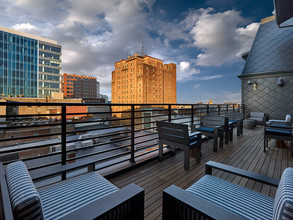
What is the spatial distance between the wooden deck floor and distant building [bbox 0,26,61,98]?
52.8 meters

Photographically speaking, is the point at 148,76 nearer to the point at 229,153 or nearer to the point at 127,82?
the point at 127,82

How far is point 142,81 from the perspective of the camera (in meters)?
52.6

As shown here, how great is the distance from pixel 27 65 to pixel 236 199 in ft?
192

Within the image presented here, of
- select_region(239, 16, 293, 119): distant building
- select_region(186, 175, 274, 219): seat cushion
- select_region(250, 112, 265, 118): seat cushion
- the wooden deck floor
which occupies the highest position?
select_region(239, 16, 293, 119): distant building

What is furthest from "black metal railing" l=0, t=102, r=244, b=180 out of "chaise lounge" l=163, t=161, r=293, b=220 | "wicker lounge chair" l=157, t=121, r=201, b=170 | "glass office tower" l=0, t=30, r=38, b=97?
"glass office tower" l=0, t=30, r=38, b=97

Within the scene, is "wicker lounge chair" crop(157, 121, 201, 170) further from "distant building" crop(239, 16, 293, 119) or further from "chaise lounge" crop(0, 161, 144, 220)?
"distant building" crop(239, 16, 293, 119)

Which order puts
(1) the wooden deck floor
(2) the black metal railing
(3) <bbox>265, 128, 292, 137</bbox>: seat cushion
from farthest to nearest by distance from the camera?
1. (3) <bbox>265, 128, 292, 137</bbox>: seat cushion
2. (1) the wooden deck floor
3. (2) the black metal railing

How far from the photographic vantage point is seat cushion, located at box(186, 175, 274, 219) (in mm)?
1025

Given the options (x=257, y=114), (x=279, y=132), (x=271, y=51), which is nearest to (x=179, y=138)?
(x=279, y=132)

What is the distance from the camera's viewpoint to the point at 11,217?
50 cm

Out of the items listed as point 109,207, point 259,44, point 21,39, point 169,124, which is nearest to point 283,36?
point 259,44

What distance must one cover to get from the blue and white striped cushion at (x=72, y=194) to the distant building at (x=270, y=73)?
9983mm

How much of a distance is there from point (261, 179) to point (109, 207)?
1325 mm

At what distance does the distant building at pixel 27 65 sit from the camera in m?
40.1
